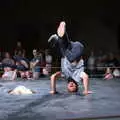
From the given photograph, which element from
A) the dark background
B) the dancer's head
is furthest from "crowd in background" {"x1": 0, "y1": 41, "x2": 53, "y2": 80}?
the dancer's head

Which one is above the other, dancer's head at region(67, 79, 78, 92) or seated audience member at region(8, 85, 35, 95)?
dancer's head at region(67, 79, 78, 92)

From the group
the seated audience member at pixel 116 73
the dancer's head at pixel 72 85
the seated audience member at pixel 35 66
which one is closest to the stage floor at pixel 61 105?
the dancer's head at pixel 72 85

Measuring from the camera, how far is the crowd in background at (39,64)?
31.0 feet

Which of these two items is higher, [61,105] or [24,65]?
[24,65]

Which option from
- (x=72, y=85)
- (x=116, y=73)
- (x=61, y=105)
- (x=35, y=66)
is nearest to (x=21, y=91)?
(x=72, y=85)

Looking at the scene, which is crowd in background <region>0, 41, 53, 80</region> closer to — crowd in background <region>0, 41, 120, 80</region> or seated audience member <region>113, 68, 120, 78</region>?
crowd in background <region>0, 41, 120, 80</region>

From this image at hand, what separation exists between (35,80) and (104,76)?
1.63m

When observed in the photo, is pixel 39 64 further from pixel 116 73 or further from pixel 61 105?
pixel 61 105

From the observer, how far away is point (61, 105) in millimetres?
5742

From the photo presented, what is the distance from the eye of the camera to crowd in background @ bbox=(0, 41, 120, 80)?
944cm

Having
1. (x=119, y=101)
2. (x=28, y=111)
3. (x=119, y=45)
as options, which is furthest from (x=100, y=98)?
(x=119, y=45)

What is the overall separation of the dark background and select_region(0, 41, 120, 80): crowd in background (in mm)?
422

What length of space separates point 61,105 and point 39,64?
12.8 ft

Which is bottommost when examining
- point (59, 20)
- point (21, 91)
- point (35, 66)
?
point (21, 91)
